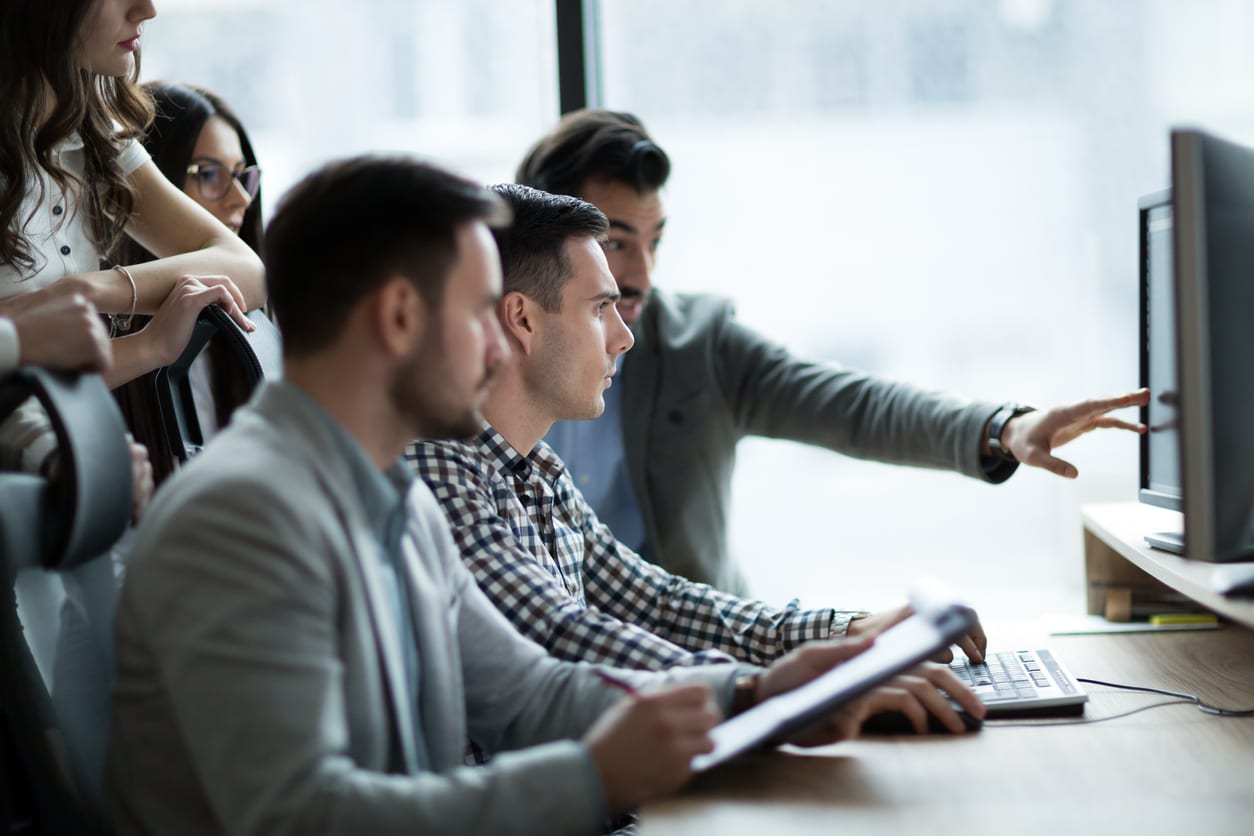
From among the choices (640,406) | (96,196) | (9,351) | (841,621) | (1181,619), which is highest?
(96,196)

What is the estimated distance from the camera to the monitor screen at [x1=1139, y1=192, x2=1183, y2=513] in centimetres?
148

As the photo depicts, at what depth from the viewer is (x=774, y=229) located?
2676mm

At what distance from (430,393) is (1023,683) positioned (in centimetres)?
75

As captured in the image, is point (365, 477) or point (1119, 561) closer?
point (365, 477)

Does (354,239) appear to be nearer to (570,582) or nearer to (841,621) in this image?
(570,582)

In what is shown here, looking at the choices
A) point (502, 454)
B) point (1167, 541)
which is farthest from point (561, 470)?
point (1167, 541)

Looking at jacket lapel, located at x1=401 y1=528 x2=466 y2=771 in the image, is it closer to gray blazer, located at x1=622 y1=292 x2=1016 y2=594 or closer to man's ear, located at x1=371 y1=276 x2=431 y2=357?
man's ear, located at x1=371 y1=276 x2=431 y2=357

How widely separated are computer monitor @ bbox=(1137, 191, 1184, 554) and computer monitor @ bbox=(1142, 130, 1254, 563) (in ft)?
1.17

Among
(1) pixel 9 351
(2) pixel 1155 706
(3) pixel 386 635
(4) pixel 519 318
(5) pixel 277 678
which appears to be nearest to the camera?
(5) pixel 277 678

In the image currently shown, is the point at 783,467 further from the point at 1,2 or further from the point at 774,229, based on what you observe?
the point at 1,2

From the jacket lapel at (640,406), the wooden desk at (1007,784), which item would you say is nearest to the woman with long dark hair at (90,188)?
the jacket lapel at (640,406)

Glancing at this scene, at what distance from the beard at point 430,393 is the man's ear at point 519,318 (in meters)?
0.54

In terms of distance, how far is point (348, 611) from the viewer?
0.90m

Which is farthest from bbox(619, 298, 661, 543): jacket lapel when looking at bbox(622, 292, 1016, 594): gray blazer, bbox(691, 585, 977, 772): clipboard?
bbox(691, 585, 977, 772): clipboard
